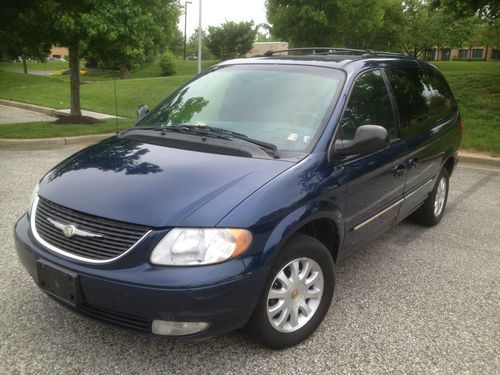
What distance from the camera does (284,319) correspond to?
2746 millimetres

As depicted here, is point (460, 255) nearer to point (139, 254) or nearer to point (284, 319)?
point (284, 319)

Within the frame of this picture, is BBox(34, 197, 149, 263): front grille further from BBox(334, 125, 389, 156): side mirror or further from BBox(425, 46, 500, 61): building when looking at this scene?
BBox(425, 46, 500, 61): building

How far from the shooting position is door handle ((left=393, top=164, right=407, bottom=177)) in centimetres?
373

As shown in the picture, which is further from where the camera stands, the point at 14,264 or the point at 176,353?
the point at 14,264

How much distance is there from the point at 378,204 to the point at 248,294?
5.24ft

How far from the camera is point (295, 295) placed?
279 cm

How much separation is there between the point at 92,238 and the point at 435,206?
386 centimetres

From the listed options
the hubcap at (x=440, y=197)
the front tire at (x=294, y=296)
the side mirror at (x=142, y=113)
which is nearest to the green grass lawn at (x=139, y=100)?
the hubcap at (x=440, y=197)

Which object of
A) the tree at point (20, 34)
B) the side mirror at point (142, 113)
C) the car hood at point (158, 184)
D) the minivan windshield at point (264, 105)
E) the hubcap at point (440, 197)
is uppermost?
the tree at point (20, 34)

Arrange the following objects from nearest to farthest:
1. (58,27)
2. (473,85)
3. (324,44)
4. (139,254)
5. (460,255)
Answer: (139,254) < (460,255) < (58,27) < (473,85) < (324,44)

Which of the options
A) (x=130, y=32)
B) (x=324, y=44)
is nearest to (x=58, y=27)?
(x=130, y=32)

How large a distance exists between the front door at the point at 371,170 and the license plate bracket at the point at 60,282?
1.75 meters

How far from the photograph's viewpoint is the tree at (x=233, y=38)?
46.3 m

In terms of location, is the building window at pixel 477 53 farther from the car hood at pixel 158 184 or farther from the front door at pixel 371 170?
the car hood at pixel 158 184
